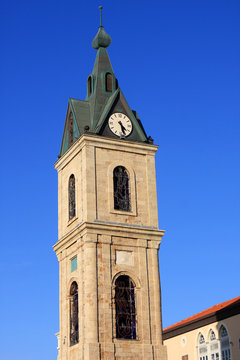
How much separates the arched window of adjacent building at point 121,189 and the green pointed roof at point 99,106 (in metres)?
2.55

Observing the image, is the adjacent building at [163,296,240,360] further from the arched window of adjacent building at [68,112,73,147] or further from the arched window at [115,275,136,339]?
the arched window of adjacent building at [68,112,73,147]

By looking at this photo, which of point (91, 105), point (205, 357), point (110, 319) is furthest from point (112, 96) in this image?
point (205, 357)

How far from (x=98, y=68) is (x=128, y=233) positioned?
44.2 feet

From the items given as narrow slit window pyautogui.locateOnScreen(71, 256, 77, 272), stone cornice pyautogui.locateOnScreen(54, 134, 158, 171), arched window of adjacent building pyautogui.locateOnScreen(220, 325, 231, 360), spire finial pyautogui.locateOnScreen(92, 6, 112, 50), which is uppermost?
spire finial pyautogui.locateOnScreen(92, 6, 112, 50)

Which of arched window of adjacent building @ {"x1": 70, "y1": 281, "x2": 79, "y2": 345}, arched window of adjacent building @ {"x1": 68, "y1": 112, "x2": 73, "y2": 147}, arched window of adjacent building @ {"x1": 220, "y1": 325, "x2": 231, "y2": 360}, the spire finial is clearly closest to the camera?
arched window of adjacent building @ {"x1": 70, "y1": 281, "x2": 79, "y2": 345}

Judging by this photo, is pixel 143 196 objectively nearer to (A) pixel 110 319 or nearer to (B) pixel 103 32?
(A) pixel 110 319

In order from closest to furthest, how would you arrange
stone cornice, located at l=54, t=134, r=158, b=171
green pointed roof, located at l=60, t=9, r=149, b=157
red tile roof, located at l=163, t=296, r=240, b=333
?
stone cornice, located at l=54, t=134, r=158, b=171 < green pointed roof, located at l=60, t=9, r=149, b=157 < red tile roof, located at l=163, t=296, r=240, b=333

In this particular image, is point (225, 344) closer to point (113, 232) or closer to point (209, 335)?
point (209, 335)

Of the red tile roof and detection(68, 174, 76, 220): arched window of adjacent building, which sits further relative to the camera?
the red tile roof

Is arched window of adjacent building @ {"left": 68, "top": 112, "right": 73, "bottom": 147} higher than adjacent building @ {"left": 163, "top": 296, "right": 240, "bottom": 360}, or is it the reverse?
arched window of adjacent building @ {"left": 68, "top": 112, "right": 73, "bottom": 147}

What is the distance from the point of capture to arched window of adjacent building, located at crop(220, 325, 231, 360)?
5069cm

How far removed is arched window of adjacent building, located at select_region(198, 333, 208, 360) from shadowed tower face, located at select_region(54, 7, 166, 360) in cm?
857

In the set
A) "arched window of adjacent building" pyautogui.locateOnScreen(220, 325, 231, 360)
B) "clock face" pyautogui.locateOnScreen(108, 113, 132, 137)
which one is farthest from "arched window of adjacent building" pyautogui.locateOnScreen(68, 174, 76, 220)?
"arched window of adjacent building" pyautogui.locateOnScreen(220, 325, 231, 360)

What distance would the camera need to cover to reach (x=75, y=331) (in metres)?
47.0
